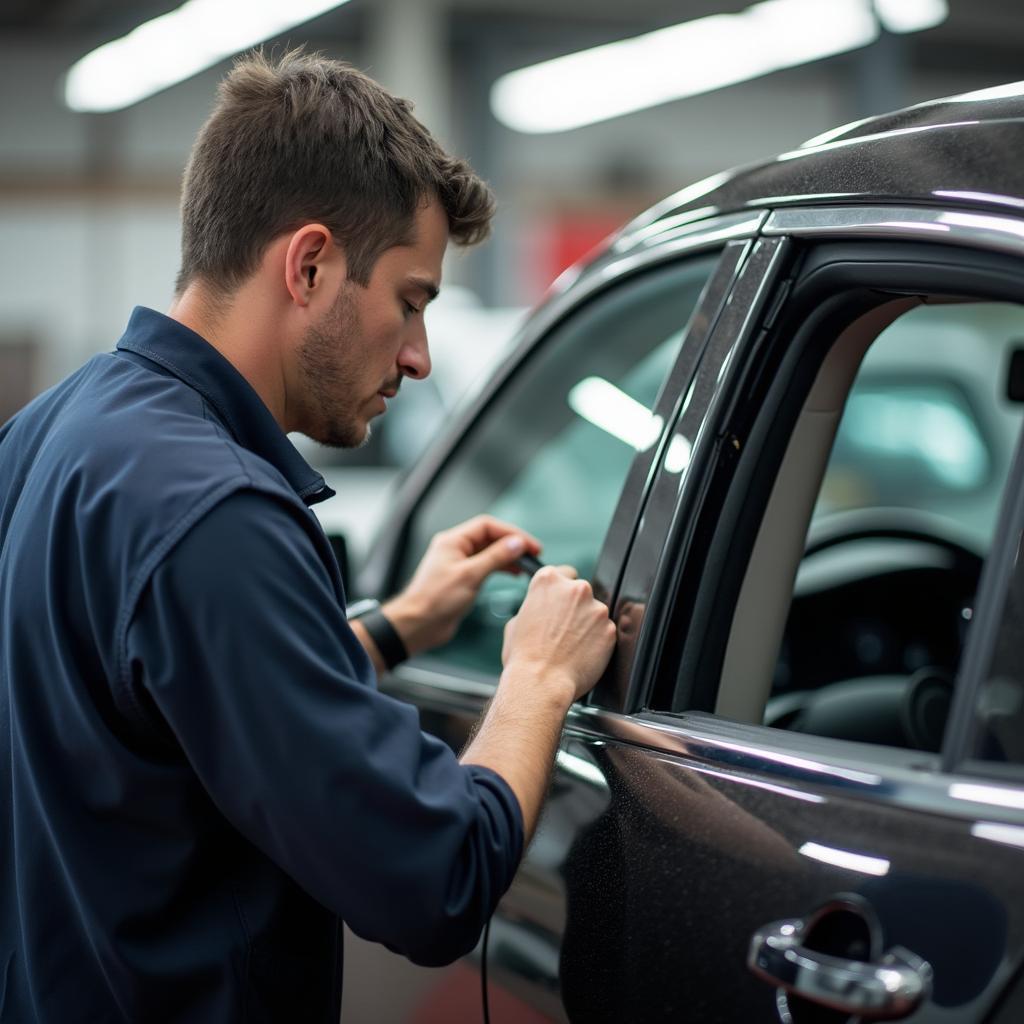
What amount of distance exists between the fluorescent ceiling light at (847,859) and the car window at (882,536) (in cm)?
40

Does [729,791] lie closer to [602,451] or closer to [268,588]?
[268,588]

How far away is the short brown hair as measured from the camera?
4.99ft

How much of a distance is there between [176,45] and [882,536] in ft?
33.1

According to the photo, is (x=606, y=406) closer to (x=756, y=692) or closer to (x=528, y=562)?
(x=528, y=562)

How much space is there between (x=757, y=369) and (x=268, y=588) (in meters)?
0.62

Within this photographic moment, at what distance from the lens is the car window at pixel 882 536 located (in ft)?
5.36

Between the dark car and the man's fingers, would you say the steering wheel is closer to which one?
the dark car

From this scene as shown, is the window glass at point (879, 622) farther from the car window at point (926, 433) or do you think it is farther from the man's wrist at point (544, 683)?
the man's wrist at point (544, 683)

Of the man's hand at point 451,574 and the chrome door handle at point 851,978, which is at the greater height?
the man's hand at point 451,574

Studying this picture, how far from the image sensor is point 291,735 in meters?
1.24

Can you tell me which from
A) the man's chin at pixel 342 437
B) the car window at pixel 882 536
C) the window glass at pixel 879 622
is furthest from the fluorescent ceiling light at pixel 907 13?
the man's chin at pixel 342 437

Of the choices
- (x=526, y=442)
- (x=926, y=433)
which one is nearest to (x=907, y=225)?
(x=526, y=442)

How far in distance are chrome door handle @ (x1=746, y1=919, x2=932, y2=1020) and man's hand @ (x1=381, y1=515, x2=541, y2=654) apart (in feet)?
3.35

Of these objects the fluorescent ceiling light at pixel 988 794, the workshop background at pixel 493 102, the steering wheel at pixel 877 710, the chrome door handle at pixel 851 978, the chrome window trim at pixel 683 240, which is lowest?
the steering wheel at pixel 877 710
